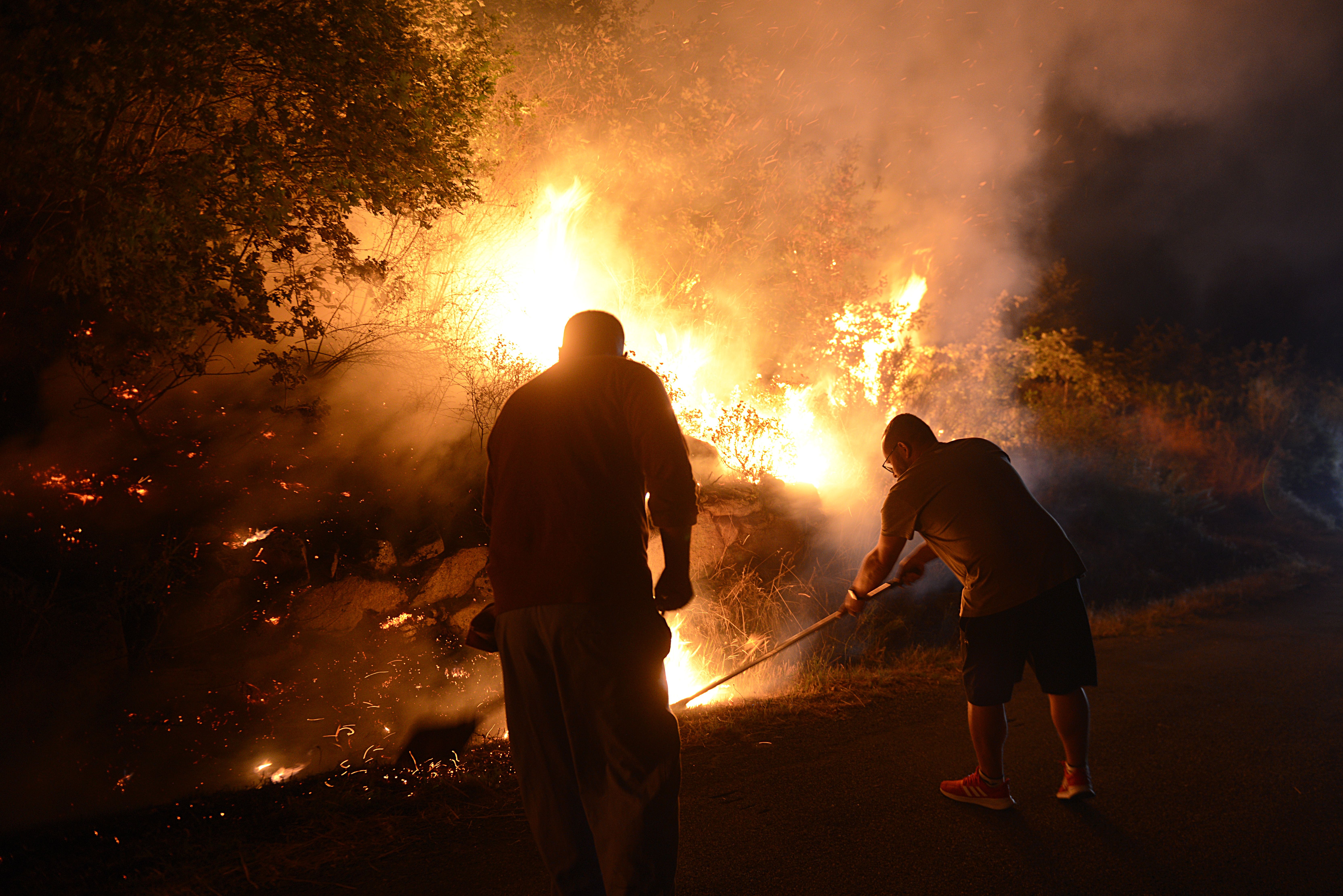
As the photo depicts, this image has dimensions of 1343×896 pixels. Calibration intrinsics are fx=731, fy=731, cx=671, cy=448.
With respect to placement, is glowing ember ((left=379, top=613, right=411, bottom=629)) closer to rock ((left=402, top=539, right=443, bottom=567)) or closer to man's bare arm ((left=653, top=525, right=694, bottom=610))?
rock ((left=402, top=539, right=443, bottom=567))

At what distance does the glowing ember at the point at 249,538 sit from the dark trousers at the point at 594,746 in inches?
169

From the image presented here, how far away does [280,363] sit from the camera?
6918 millimetres

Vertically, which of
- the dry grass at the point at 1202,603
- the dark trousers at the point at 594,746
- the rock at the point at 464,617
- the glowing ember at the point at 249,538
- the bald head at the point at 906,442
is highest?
the glowing ember at the point at 249,538

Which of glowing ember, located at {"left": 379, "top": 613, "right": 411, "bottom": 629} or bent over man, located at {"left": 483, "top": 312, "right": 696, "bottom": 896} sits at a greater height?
glowing ember, located at {"left": 379, "top": 613, "right": 411, "bottom": 629}

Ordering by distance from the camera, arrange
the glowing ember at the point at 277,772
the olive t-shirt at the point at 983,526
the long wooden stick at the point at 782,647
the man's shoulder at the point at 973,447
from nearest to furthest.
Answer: the olive t-shirt at the point at 983,526, the man's shoulder at the point at 973,447, the long wooden stick at the point at 782,647, the glowing ember at the point at 277,772

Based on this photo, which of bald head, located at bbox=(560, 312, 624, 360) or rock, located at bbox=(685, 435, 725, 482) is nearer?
bald head, located at bbox=(560, 312, 624, 360)

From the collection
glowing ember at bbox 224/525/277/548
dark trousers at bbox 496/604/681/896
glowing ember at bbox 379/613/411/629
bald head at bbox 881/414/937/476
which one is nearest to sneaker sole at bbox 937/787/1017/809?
bald head at bbox 881/414/937/476

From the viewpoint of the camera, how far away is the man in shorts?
138 inches

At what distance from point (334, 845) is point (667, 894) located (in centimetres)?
202

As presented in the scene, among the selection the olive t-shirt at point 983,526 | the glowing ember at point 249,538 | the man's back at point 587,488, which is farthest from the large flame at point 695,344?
the man's back at point 587,488

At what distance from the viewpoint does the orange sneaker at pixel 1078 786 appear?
3588mm

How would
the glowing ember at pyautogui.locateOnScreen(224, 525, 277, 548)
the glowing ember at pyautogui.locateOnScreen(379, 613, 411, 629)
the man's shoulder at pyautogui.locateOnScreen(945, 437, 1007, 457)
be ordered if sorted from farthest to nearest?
1. the glowing ember at pyautogui.locateOnScreen(379, 613, 411, 629)
2. the glowing ember at pyautogui.locateOnScreen(224, 525, 277, 548)
3. the man's shoulder at pyautogui.locateOnScreen(945, 437, 1007, 457)

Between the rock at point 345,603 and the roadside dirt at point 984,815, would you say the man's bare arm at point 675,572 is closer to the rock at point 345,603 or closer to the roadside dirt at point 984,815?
the roadside dirt at point 984,815

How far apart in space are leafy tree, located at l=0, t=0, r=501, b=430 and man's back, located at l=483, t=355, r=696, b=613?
4527 millimetres
